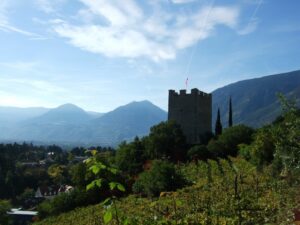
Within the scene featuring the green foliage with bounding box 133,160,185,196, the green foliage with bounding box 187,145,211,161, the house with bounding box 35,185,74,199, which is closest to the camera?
the green foliage with bounding box 133,160,185,196

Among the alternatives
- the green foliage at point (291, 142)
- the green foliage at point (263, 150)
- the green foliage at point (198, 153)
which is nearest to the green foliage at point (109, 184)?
the green foliage at point (291, 142)

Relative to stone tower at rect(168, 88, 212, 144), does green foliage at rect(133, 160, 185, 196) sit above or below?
below

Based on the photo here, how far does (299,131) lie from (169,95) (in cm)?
4180

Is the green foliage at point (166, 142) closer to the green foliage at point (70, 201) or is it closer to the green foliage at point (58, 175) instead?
the green foliage at point (70, 201)

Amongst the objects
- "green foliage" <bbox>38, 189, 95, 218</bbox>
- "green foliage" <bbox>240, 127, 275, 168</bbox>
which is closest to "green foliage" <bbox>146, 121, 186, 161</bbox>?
"green foliage" <bbox>38, 189, 95, 218</bbox>

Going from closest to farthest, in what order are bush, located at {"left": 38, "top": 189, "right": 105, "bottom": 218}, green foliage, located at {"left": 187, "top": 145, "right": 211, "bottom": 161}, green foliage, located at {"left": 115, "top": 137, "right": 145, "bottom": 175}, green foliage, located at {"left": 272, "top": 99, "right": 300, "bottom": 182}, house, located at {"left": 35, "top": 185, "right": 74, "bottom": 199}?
green foliage, located at {"left": 272, "top": 99, "right": 300, "bottom": 182} < bush, located at {"left": 38, "top": 189, "right": 105, "bottom": 218} < green foliage, located at {"left": 187, "top": 145, "right": 211, "bottom": 161} < green foliage, located at {"left": 115, "top": 137, "right": 145, "bottom": 175} < house, located at {"left": 35, "top": 185, "right": 74, "bottom": 199}

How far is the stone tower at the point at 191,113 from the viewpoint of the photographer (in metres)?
48.4

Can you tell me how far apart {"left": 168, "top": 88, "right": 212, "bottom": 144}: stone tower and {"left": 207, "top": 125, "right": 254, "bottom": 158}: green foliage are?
619 cm

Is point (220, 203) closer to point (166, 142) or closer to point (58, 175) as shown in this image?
point (166, 142)

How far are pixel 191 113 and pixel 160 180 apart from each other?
1892 centimetres

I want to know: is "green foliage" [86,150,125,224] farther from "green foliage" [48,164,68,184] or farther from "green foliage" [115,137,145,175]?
"green foliage" [48,164,68,184]

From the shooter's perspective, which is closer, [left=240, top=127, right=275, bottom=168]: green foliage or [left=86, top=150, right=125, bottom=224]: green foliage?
[left=86, top=150, right=125, bottom=224]: green foliage

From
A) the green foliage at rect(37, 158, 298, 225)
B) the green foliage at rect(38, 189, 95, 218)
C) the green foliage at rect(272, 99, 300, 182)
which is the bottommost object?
the green foliage at rect(38, 189, 95, 218)

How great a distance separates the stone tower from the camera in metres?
48.4
